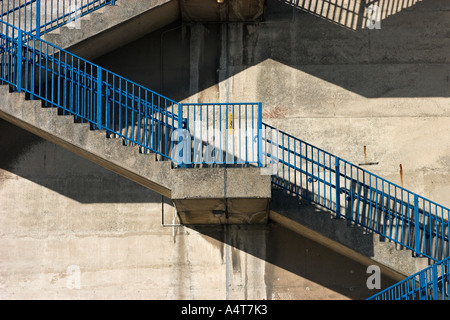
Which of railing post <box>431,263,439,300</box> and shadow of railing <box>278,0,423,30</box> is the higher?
shadow of railing <box>278,0,423,30</box>

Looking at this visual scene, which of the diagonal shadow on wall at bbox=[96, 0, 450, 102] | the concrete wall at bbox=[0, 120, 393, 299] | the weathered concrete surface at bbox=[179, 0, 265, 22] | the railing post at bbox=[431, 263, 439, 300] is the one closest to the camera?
the railing post at bbox=[431, 263, 439, 300]

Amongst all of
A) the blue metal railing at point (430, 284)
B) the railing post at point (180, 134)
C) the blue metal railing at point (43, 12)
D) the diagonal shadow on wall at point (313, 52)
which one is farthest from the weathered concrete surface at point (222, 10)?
the blue metal railing at point (430, 284)

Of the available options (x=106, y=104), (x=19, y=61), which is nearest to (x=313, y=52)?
(x=106, y=104)

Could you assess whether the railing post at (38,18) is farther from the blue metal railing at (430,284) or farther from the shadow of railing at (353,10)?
the blue metal railing at (430,284)

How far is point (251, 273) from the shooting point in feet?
63.0

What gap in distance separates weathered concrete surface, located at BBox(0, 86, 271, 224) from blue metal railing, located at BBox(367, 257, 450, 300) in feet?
9.70

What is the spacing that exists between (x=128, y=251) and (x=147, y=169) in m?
3.08

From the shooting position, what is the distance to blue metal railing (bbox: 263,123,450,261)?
58.4 feet

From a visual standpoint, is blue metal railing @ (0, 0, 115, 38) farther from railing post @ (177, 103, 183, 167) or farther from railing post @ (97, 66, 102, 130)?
railing post @ (177, 103, 183, 167)

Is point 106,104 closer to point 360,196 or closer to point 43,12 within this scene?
point 43,12

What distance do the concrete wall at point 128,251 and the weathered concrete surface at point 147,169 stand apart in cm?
195

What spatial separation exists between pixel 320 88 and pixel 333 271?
392cm

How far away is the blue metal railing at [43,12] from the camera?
18.8 metres

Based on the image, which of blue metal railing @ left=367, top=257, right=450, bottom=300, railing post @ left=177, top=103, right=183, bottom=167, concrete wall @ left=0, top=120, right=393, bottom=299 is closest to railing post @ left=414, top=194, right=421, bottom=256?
blue metal railing @ left=367, top=257, right=450, bottom=300
